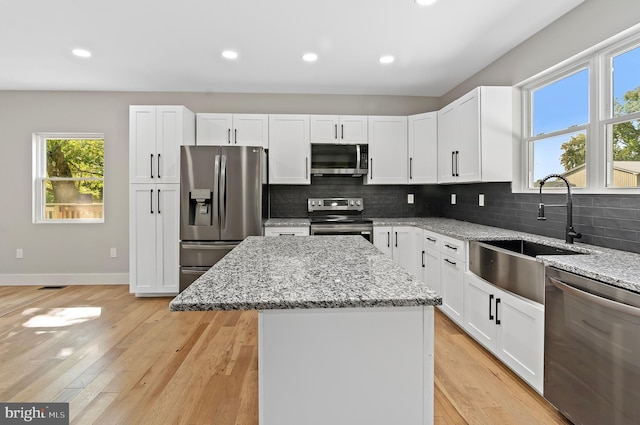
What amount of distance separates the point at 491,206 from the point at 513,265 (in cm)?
149

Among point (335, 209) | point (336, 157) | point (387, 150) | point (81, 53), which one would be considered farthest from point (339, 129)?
point (81, 53)

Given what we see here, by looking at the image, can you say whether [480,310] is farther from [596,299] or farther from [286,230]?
[286,230]

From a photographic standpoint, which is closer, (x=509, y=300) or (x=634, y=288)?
(x=634, y=288)

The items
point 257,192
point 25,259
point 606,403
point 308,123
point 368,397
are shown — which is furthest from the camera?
point 25,259

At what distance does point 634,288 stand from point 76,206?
18.6 ft

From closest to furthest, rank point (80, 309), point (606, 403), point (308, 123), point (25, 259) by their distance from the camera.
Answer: point (606, 403) → point (80, 309) → point (308, 123) → point (25, 259)

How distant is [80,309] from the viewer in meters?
3.58

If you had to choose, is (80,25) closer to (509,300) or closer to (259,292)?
(259,292)

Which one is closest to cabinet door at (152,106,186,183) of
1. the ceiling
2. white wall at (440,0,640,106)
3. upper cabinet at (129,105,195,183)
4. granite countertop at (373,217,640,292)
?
upper cabinet at (129,105,195,183)

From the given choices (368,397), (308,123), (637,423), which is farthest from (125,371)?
(308,123)

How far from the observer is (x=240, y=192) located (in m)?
3.83

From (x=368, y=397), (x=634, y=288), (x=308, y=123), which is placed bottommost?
(x=368, y=397)

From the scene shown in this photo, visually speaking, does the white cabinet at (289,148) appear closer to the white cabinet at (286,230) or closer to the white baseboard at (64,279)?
the white cabinet at (286,230)

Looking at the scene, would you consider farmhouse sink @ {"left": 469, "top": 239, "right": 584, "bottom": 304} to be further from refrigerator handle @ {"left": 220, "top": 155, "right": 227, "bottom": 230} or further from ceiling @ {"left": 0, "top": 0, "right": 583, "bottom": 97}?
refrigerator handle @ {"left": 220, "top": 155, "right": 227, "bottom": 230}
